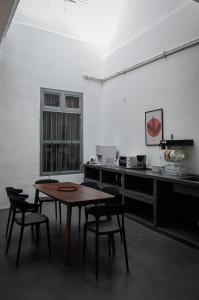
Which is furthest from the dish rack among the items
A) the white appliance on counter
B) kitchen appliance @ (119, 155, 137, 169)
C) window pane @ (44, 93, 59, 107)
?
window pane @ (44, 93, 59, 107)

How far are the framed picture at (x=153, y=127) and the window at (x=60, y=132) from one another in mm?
1916

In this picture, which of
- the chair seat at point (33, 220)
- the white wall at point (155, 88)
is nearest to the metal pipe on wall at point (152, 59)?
the white wall at point (155, 88)

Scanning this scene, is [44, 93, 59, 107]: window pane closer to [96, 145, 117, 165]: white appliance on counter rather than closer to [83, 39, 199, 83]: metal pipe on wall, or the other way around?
[83, 39, 199, 83]: metal pipe on wall

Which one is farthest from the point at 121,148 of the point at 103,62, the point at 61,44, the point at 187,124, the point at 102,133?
the point at 61,44

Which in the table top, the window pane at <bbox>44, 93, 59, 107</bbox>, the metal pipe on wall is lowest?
the table top

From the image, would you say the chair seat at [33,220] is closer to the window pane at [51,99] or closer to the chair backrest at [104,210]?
the chair backrest at [104,210]

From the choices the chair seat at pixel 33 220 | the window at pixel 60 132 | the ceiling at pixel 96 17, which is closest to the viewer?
the chair seat at pixel 33 220

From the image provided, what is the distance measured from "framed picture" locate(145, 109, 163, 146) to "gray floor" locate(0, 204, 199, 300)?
1.94m

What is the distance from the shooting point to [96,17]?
19.9 ft

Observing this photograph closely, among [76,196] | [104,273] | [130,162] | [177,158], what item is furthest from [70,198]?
[130,162]

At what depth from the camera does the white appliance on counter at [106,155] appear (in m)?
5.94

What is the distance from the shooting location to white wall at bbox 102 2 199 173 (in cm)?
425

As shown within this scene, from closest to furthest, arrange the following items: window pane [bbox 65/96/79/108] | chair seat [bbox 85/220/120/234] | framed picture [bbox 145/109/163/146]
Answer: chair seat [bbox 85/220/120/234] → framed picture [bbox 145/109/163/146] → window pane [bbox 65/96/79/108]

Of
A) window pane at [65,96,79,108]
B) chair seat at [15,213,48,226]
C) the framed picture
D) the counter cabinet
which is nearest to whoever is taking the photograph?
chair seat at [15,213,48,226]
